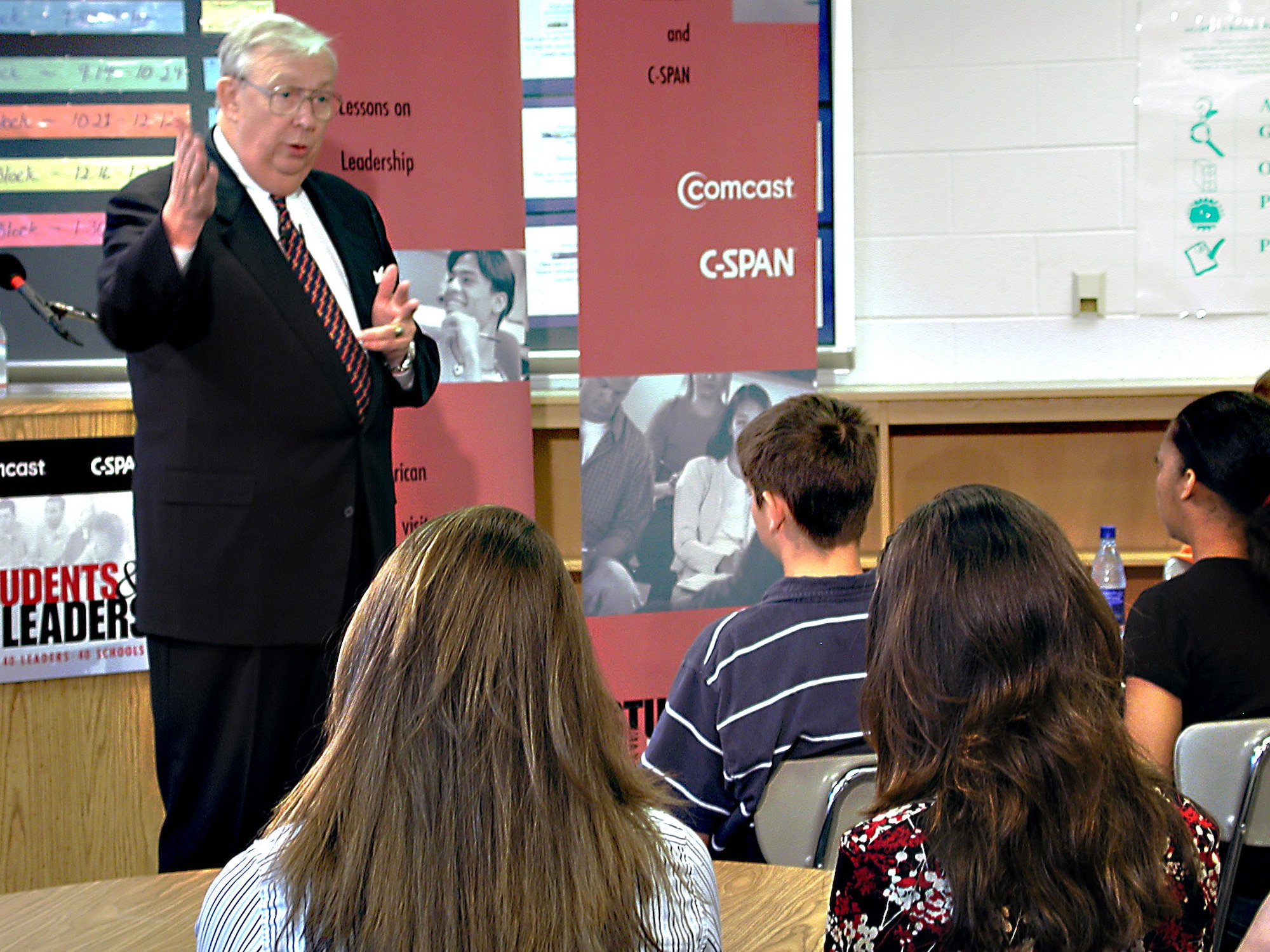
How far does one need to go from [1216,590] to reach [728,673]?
845 millimetres

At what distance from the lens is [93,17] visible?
3248mm

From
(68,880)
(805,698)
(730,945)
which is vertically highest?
(805,698)

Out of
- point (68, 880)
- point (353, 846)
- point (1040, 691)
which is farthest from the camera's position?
point (68, 880)

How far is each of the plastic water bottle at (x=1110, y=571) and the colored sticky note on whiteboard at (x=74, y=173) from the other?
8.83 ft

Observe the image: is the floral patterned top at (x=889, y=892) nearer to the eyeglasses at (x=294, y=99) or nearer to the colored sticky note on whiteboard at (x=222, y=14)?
the eyeglasses at (x=294, y=99)

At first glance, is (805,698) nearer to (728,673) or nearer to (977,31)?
(728,673)

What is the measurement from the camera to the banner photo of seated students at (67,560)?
8.68 ft

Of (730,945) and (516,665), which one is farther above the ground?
(516,665)

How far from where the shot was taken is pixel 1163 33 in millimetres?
3566

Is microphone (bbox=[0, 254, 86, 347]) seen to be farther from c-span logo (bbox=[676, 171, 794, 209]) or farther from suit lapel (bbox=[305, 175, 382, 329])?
c-span logo (bbox=[676, 171, 794, 209])

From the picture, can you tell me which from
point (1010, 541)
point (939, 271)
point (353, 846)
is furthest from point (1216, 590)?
point (939, 271)

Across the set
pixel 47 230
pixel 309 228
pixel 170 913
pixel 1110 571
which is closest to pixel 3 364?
pixel 47 230

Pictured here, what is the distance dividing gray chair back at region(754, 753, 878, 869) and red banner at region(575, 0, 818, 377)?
1.70 metres

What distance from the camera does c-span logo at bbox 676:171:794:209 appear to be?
297 centimetres
